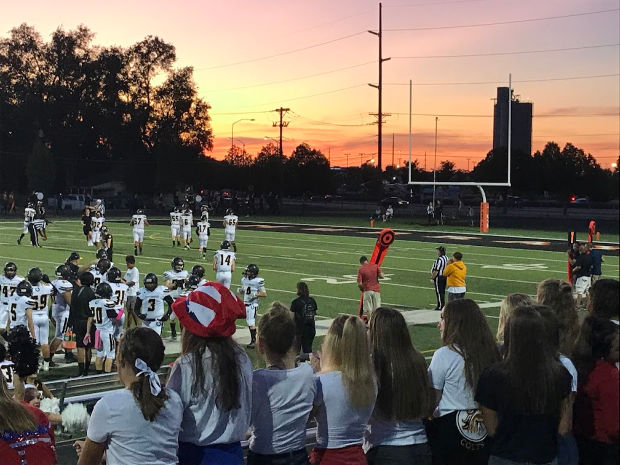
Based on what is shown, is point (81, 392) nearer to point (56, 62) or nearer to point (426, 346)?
point (426, 346)

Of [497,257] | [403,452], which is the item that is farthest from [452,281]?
[497,257]

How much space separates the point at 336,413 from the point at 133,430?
95 cm

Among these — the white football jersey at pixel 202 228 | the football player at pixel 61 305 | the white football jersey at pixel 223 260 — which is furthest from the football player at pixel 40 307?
the white football jersey at pixel 202 228

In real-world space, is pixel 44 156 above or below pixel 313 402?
above

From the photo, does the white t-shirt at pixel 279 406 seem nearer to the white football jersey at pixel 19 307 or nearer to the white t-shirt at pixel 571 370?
the white t-shirt at pixel 571 370

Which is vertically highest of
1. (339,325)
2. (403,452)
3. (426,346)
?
(339,325)

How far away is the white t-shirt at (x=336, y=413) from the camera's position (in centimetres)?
380

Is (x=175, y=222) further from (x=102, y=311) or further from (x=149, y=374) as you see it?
(x=149, y=374)

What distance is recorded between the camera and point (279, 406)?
372cm

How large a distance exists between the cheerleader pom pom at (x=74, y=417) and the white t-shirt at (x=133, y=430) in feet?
12.4

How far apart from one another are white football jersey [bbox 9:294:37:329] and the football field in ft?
13.2

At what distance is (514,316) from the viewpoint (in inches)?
140

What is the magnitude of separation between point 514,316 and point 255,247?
27.2 metres

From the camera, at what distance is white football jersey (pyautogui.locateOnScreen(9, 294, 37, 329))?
10547 millimetres
